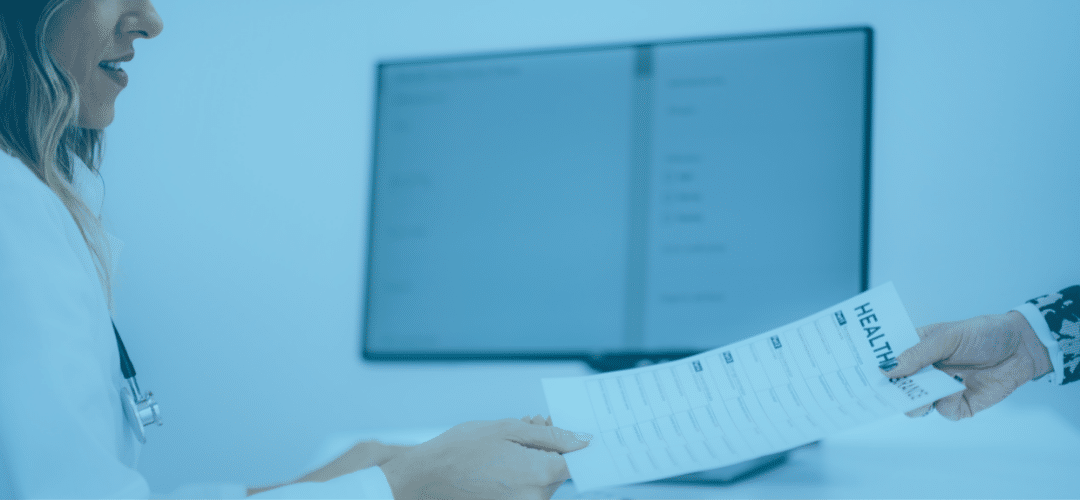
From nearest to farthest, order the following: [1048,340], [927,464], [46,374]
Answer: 1. [46,374]
2. [1048,340]
3. [927,464]

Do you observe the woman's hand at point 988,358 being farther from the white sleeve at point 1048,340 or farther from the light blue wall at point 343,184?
the light blue wall at point 343,184

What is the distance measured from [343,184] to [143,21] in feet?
1.42

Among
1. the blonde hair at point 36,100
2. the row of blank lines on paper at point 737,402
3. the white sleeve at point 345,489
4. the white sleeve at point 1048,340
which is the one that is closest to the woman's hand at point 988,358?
the white sleeve at point 1048,340

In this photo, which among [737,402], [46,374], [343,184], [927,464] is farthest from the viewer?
[343,184]

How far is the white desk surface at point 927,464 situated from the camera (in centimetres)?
74

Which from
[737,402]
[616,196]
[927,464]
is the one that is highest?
[616,196]

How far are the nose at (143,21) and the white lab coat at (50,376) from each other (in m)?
0.26

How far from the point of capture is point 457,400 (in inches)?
42.3

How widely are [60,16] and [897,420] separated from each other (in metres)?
1.18

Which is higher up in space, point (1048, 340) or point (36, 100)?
point (36, 100)

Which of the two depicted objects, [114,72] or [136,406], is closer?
[136,406]

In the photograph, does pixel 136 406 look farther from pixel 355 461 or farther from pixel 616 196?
pixel 616 196

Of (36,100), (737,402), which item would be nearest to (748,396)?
(737,402)

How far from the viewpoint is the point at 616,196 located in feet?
3.18
